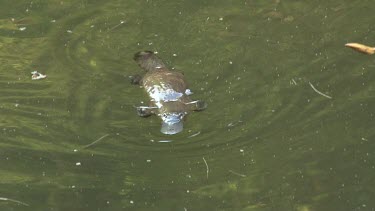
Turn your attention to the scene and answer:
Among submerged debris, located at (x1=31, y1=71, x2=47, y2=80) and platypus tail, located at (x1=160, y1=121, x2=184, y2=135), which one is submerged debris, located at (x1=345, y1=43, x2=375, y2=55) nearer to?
platypus tail, located at (x1=160, y1=121, x2=184, y2=135)

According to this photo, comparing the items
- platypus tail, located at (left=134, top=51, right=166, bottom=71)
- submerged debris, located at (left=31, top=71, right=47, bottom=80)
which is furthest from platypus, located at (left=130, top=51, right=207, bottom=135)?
submerged debris, located at (left=31, top=71, right=47, bottom=80)

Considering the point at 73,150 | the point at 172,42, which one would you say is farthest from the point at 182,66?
the point at 73,150

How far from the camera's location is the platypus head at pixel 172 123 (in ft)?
13.6

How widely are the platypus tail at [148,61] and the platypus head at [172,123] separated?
0.57 meters

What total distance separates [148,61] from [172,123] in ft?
2.54

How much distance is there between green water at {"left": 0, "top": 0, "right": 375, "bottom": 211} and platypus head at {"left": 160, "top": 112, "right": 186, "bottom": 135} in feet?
0.18

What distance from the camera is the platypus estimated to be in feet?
13.7

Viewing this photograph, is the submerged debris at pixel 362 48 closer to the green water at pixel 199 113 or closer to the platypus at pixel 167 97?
the green water at pixel 199 113

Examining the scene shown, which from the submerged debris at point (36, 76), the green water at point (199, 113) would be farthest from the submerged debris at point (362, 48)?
the submerged debris at point (36, 76)

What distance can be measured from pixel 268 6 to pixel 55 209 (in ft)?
8.28

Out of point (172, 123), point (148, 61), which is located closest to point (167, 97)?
point (172, 123)

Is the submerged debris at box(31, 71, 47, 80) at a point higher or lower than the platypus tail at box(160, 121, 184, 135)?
lower

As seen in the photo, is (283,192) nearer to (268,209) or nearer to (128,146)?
(268,209)

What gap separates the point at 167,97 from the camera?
430 cm
